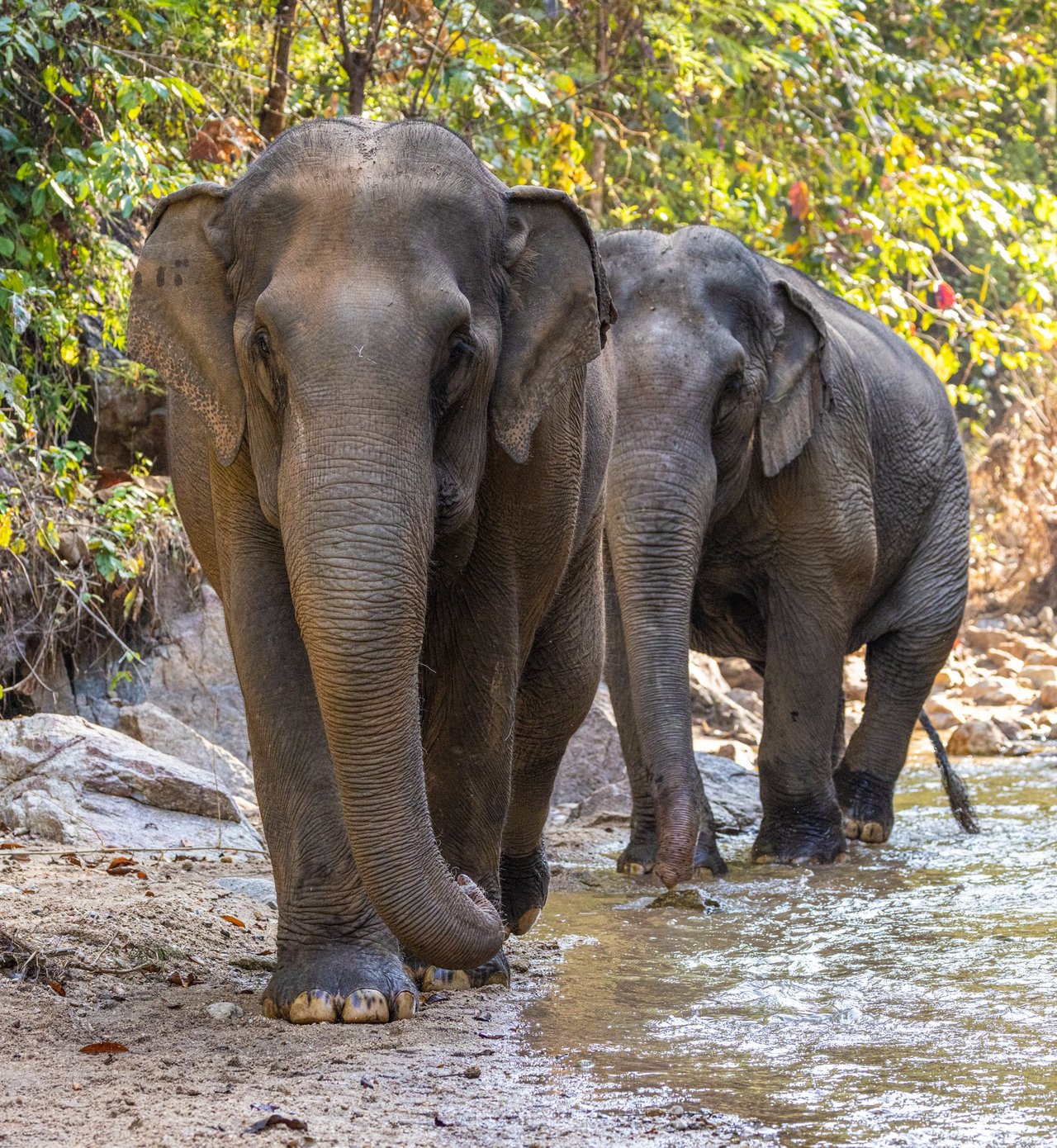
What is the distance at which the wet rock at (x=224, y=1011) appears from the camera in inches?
157

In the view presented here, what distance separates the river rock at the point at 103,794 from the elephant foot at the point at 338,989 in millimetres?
2218

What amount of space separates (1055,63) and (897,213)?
3315mm

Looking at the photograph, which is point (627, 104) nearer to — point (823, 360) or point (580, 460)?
point (823, 360)

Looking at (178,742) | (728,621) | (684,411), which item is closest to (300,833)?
(684,411)

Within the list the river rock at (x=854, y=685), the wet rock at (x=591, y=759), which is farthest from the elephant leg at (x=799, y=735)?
the river rock at (x=854, y=685)

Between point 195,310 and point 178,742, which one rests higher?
point 195,310

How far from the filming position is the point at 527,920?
217 inches

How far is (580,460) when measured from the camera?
177 inches

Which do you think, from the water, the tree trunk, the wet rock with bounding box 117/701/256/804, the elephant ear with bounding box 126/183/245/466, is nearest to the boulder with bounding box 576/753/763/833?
the water

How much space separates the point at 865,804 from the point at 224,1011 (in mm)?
5070

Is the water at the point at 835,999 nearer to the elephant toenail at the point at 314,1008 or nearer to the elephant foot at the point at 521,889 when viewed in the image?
the elephant foot at the point at 521,889

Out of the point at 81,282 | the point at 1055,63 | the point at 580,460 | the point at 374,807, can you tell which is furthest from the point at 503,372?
the point at 1055,63

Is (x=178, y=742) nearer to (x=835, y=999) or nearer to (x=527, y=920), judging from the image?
(x=527, y=920)

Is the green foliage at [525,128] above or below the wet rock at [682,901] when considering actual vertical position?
above
